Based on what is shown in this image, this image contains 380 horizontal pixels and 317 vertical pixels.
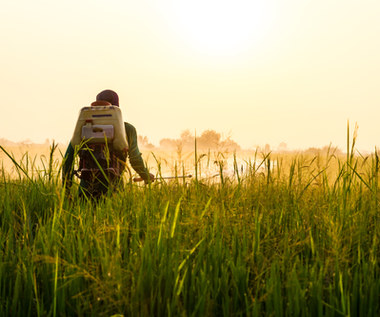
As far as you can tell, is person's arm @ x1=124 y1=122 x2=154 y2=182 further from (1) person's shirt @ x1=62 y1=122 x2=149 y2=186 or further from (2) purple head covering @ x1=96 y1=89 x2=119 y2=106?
(2) purple head covering @ x1=96 y1=89 x2=119 y2=106

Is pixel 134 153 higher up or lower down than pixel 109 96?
lower down

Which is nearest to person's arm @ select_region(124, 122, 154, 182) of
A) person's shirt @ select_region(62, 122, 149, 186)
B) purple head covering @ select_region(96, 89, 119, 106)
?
person's shirt @ select_region(62, 122, 149, 186)

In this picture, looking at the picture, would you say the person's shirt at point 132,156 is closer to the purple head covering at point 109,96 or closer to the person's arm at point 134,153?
the person's arm at point 134,153

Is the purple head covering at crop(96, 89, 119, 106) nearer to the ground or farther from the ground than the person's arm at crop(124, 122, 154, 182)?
farther from the ground

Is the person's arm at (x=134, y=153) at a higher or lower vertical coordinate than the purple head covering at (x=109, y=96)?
lower

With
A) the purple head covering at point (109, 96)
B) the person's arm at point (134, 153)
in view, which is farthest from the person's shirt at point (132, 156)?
the purple head covering at point (109, 96)

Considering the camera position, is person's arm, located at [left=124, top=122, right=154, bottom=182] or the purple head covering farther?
the purple head covering

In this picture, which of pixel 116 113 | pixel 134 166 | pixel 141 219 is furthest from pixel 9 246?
pixel 134 166

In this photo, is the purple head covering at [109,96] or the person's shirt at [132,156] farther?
the purple head covering at [109,96]

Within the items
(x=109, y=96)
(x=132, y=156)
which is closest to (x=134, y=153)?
(x=132, y=156)

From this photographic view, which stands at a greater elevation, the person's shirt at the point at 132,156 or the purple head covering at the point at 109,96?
the purple head covering at the point at 109,96

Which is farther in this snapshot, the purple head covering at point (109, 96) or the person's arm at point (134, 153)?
the purple head covering at point (109, 96)

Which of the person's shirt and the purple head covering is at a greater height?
the purple head covering

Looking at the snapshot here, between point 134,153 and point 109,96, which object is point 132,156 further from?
point 109,96
